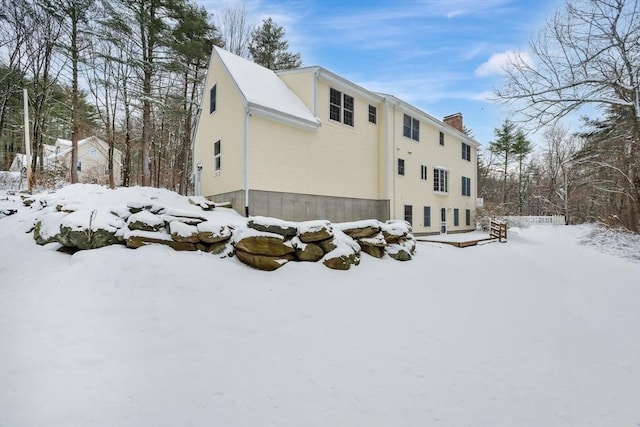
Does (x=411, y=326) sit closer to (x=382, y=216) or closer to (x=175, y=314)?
(x=175, y=314)

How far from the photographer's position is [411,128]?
16.2 meters

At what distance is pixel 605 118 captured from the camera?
61.2 ft

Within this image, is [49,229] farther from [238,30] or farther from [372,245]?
[238,30]

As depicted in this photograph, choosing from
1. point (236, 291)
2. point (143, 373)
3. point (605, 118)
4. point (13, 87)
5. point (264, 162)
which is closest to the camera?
point (143, 373)

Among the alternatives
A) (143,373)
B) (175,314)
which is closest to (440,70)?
(175,314)

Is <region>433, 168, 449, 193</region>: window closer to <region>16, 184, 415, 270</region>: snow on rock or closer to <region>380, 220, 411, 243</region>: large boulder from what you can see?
<region>380, 220, 411, 243</region>: large boulder

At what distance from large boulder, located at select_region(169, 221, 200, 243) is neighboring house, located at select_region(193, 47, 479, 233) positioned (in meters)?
3.39

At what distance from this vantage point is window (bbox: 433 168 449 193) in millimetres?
18125

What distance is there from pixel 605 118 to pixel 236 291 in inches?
967

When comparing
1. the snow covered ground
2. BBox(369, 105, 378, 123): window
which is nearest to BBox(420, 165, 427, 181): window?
BBox(369, 105, 378, 123): window

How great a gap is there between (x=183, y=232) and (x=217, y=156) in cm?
644

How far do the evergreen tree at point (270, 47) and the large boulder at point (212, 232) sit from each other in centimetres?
1831

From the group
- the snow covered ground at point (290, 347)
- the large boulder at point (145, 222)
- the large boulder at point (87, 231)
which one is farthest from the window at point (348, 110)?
the large boulder at point (87, 231)

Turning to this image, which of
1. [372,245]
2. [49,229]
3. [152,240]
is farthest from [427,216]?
[49,229]
